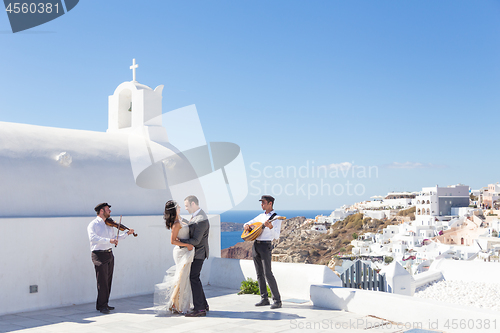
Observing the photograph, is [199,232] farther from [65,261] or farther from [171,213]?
[65,261]

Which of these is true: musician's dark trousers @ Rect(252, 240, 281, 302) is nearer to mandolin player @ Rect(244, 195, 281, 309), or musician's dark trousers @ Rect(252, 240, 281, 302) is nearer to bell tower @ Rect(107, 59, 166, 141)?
mandolin player @ Rect(244, 195, 281, 309)

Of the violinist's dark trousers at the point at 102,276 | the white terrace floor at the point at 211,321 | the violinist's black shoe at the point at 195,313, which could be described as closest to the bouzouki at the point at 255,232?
the white terrace floor at the point at 211,321

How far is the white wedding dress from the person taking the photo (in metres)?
5.67

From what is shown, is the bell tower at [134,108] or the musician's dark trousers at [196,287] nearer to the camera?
Result: the musician's dark trousers at [196,287]

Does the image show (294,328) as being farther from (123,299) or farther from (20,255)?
(20,255)

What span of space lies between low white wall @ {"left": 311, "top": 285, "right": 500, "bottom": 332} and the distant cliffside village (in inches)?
1338

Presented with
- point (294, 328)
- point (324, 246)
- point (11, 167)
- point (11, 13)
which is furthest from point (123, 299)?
point (324, 246)

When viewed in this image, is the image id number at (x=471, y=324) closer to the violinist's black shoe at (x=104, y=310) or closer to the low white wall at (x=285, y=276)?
the low white wall at (x=285, y=276)

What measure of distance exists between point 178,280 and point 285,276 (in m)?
2.15

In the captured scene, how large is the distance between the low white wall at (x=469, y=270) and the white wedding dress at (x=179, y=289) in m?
7.44

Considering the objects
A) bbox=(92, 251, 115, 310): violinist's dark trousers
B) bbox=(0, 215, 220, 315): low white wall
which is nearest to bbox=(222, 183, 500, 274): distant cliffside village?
bbox=(0, 215, 220, 315): low white wall

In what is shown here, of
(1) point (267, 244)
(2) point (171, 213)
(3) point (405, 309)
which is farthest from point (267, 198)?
(3) point (405, 309)

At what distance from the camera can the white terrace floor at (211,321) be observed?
16.3ft

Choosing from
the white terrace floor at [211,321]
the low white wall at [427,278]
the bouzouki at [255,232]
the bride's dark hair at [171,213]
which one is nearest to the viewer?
the white terrace floor at [211,321]
